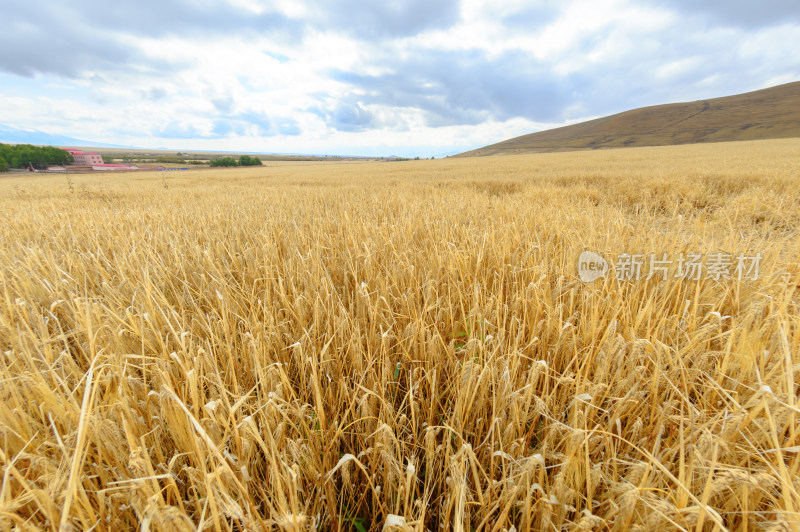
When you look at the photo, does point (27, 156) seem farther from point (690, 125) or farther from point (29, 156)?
point (690, 125)

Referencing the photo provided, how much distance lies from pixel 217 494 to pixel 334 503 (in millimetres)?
283

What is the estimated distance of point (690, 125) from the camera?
71875 millimetres

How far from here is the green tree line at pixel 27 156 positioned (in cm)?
4875

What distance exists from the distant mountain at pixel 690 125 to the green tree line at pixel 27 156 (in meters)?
87.5

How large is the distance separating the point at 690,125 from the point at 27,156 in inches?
5237

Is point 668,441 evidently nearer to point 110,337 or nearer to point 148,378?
point 148,378

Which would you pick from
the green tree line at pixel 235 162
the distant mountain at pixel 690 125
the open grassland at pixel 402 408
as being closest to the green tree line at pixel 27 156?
the green tree line at pixel 235 162

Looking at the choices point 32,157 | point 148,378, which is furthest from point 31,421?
point 32,157

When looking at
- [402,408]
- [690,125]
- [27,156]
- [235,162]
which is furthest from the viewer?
[690,125]

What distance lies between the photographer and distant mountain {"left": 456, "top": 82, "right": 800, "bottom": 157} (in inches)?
2420

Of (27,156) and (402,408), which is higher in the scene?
(27,156)

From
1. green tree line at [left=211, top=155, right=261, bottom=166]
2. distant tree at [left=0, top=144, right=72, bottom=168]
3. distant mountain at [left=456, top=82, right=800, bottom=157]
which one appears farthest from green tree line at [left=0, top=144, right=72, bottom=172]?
distant mountain at [left=456, top=82, right=800, bottom=157]

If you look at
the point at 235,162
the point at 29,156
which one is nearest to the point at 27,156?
the point at 29,156

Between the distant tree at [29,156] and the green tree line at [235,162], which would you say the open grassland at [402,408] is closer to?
the green tree line at [235,162]
